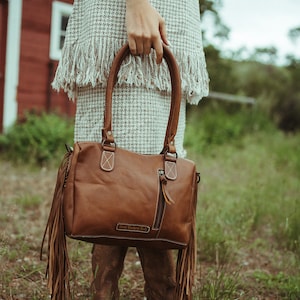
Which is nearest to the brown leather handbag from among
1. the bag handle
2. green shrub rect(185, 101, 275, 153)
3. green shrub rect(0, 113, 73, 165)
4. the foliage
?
the bag handle

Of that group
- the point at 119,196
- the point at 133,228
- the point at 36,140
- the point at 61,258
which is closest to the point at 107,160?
the point at 119,196

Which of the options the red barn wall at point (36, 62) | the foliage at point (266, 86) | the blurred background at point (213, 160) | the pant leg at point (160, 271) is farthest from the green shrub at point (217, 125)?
the pant leg at point (160, 271)

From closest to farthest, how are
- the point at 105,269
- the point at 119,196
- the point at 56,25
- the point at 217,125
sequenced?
the point at 119,196 → the point at 105,269 → the point at 56,25 → the point at 217,125

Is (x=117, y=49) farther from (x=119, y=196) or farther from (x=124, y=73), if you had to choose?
(x=119, y=196)

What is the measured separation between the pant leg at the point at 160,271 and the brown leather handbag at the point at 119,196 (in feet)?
0.69

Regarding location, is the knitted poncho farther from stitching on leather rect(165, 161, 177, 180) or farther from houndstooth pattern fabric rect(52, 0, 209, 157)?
stitching on leather rect(165, 161, 177, 180)

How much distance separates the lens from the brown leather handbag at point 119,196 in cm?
140

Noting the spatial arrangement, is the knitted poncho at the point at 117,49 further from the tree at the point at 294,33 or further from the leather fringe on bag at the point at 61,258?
the tree at the point at 294,33

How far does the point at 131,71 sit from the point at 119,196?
40 cm

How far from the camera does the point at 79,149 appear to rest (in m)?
1.41

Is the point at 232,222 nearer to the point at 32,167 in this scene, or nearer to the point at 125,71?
the point at 125,71

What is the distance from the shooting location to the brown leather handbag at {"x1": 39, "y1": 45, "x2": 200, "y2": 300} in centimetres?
140

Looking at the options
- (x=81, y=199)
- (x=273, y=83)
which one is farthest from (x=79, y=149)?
(x=273, y=83)

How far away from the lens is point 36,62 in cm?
669
